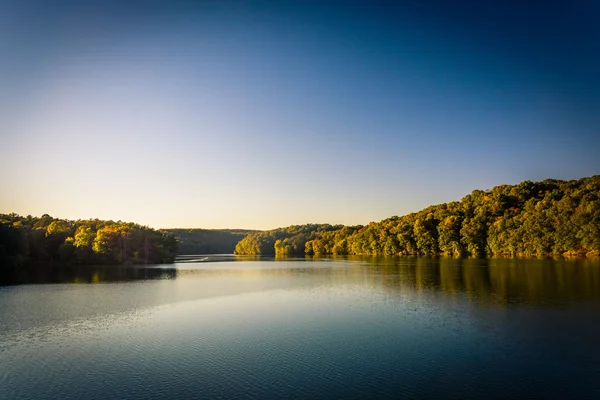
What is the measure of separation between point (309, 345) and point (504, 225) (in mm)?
101034

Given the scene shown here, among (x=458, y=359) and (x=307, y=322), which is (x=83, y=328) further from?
(x=458, y=359)

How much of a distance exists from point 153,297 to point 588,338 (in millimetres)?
35680

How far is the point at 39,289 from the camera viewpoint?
46312 mm

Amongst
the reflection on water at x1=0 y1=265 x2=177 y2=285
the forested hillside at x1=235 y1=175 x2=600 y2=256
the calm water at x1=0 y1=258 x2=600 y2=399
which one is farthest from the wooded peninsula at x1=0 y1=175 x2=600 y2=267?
the calm water at x1=0 y1=258 x2=600 y2=399

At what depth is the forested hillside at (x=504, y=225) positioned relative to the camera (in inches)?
3447

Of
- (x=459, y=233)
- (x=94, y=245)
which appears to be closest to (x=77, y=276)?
(x=94, y=245)

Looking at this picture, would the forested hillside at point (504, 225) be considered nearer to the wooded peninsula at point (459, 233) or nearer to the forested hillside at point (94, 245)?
the wooded peninsula at point (459, 233)

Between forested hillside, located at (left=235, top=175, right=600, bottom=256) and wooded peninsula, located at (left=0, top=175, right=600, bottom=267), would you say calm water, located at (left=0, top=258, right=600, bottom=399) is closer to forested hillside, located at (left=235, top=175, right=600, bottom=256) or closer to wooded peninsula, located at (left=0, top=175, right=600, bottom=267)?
forested hillside, located at (left=235, top=175, right=600, bottom=256)

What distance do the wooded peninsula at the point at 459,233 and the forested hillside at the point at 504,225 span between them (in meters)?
0.20

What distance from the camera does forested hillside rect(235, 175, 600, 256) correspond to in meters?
87.6

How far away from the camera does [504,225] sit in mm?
106812

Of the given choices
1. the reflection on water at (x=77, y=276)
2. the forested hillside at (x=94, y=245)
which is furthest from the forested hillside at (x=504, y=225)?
the reflection on water at (x=77, y=276)

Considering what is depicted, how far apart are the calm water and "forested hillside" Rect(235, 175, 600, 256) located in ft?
189

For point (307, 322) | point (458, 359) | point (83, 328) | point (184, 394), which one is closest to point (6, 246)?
point (83, 328)
